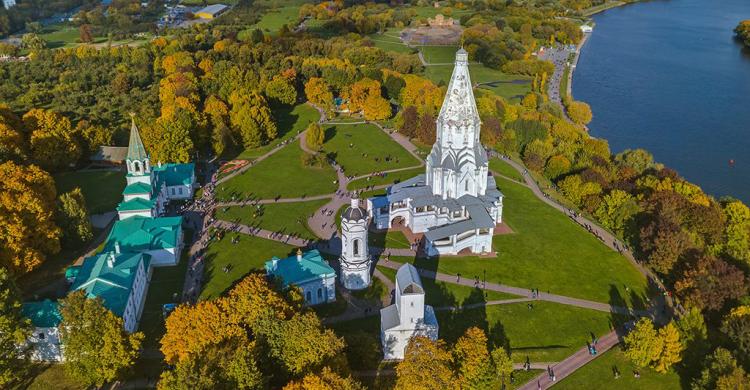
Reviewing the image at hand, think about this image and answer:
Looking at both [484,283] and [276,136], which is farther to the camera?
[276,136]

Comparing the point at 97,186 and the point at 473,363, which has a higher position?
the point at 473,363

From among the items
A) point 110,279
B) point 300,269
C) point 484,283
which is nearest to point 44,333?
point 110,279

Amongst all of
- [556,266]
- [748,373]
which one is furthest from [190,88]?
[748,373]

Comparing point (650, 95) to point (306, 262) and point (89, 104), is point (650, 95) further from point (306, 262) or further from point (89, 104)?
point (89, 104)

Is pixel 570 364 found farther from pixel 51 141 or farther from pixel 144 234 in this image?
pixel 51 141

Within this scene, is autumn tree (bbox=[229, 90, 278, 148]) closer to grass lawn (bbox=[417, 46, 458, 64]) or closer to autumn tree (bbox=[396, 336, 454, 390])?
autumn tree (bbox=[396, 336, 454, 390])

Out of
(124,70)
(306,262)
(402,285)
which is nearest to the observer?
(402,285)

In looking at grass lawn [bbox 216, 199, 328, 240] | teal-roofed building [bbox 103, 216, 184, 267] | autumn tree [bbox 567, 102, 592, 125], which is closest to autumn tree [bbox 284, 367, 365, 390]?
teal-roofed building [bbox 103, 216, 184, 267]
